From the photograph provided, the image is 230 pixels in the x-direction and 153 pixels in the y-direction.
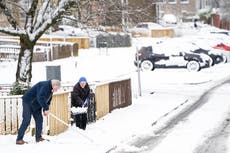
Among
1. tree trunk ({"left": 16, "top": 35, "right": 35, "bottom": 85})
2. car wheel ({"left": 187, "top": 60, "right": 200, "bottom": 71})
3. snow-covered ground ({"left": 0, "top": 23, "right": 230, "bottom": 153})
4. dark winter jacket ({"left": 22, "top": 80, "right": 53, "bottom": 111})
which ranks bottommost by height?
snow-covered ground ({"left": 0, "top": 23, "right": 230, "bottom": 153})

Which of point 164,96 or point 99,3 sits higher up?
point 99,3

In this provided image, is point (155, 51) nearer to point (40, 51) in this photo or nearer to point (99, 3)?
point (40, 51)

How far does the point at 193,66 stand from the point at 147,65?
2602mm

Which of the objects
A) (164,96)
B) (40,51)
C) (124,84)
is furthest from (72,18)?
(40,51)

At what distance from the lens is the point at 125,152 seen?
13422mm

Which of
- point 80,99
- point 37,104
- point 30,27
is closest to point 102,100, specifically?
point 80,99

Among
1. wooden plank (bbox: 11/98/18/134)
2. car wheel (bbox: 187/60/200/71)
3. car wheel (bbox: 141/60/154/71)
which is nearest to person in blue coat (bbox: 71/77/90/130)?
wooden plank (bbox: 11/98/18/134)

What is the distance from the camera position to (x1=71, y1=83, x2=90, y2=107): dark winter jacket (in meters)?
15.9

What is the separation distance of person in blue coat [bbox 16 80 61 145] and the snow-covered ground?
0.32 meters

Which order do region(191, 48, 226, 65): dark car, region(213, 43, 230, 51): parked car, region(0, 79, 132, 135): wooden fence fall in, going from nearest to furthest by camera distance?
region(0, 79, 132, 135): wooden fence → region(191, 48, 226, 65): dark car → region(213, 43, 230, 51): parked car

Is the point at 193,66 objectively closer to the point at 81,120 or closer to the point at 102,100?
the point at 102,100

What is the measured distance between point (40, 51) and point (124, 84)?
17771 mm

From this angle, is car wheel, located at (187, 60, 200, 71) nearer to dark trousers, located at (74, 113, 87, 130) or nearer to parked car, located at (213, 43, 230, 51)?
parked car, located at (213, 43, 230, 51)

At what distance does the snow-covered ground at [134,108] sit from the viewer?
14.0m
